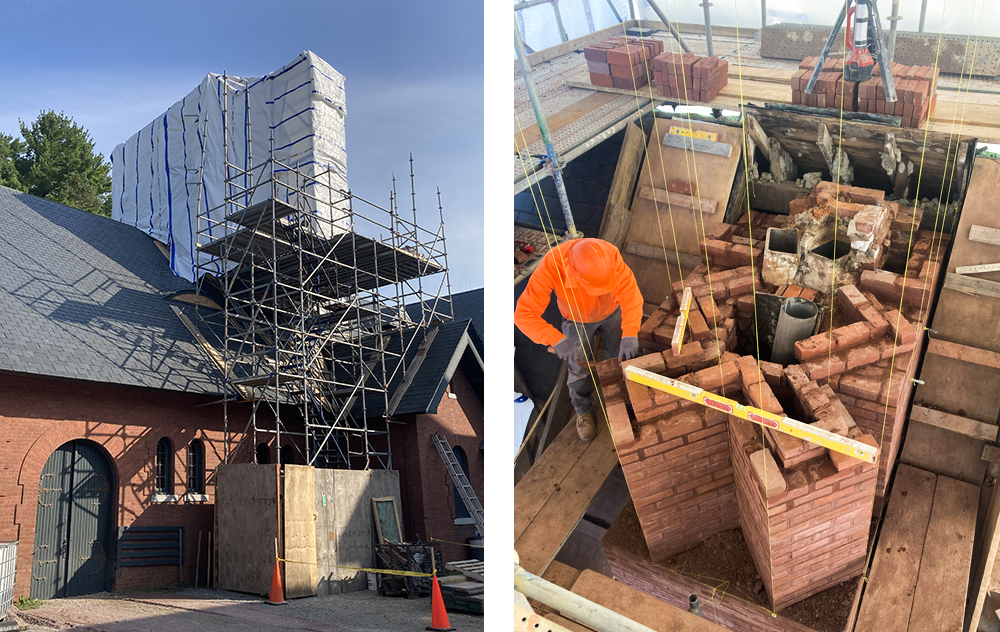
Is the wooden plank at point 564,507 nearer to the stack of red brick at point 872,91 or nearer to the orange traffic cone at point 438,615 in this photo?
the stack of red brick at point 872,91

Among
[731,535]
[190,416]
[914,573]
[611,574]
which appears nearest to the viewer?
[914,573]

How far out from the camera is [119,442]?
11.2 metres

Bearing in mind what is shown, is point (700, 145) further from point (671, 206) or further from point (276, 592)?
point (276, 592)

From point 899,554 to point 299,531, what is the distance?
Answer: 8.79 meters

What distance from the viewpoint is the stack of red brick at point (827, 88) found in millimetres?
4727

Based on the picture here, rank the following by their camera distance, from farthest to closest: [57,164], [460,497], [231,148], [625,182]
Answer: [57,164]
[231,148]
[460,497]
[625,182]

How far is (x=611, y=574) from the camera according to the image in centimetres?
507

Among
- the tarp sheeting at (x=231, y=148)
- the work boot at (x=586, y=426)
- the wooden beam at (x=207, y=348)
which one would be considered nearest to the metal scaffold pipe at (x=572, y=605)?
the work boot at (x=586, y=426)

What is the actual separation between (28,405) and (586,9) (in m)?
9.57

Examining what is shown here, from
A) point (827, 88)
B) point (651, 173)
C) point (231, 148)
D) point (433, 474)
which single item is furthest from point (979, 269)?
point (231, 148)

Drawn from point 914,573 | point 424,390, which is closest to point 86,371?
point 424,390

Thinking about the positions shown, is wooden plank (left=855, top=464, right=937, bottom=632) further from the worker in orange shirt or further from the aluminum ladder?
the aluminum ladder

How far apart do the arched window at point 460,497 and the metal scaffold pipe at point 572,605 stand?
394 inches

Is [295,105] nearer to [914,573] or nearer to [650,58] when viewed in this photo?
[650,58]
